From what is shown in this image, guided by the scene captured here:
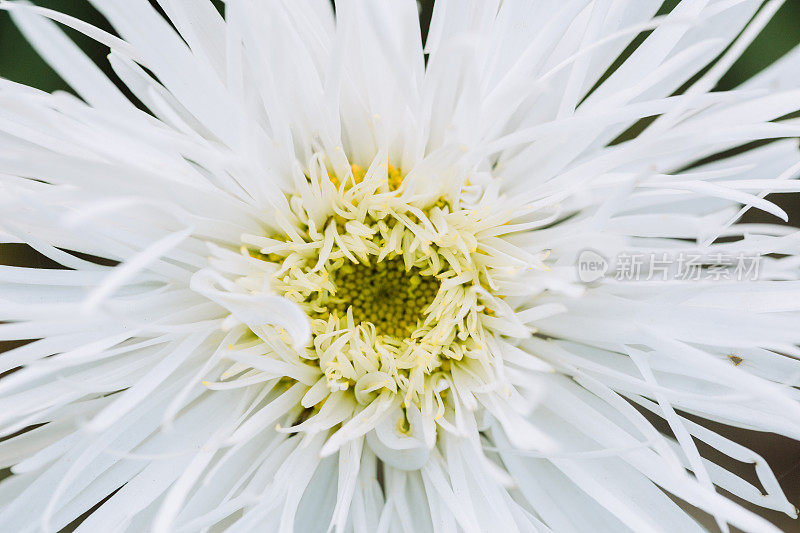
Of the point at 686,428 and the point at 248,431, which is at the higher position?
the point at 248,431

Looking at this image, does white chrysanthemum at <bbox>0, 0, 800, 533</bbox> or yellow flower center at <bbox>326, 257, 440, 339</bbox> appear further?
yellow flower center at <bbox>326, 257, 440, 339</bbox>

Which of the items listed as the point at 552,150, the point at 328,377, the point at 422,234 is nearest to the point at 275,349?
the point at 328,377

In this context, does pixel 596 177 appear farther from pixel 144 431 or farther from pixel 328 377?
pixel 144 431

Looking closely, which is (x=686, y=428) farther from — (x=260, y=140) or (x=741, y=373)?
(x=260, y=140)

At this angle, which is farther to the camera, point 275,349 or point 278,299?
point 275,349

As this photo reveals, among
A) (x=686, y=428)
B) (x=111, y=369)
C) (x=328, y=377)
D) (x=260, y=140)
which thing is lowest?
A: (x=686, y=428)

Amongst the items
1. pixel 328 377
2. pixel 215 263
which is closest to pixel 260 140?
pixel 215 263

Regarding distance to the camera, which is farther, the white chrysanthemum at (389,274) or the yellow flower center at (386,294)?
the yellow flower center at (386,294)
